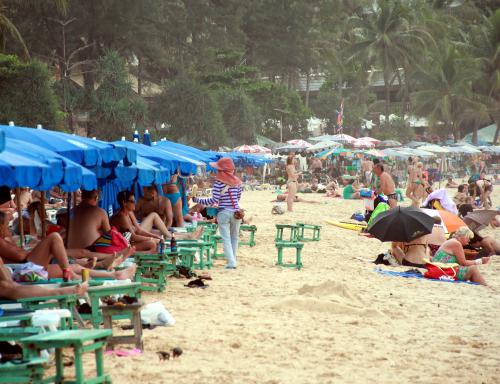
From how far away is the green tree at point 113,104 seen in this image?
35.1 m

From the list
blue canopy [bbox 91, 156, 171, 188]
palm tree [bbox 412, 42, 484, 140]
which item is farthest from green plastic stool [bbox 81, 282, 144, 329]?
palm tree [bbox 412, 42, 484, 140]

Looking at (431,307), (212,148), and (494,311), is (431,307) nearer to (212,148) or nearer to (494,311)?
(494,311)

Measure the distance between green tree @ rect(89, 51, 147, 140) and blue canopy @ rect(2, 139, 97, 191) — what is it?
28655 mm

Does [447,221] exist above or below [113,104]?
below

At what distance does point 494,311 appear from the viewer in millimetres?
8742

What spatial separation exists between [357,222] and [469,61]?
121 ft

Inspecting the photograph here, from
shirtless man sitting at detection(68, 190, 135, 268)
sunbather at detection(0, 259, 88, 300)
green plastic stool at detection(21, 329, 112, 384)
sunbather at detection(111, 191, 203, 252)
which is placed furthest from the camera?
sunbather at detection(111, 191, 203, 252)

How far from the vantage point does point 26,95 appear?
92.3ft

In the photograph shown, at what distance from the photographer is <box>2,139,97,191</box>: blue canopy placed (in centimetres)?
573

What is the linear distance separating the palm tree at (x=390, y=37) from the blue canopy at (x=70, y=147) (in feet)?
161

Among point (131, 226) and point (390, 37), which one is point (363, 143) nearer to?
point (390, 37)

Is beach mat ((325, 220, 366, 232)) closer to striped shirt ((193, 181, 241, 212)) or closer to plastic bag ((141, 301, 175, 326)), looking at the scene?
striped shirt ((193, 181, 241, 212))

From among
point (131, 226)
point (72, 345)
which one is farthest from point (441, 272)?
point (72, 345)

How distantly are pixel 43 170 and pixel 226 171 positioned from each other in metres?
4.83
